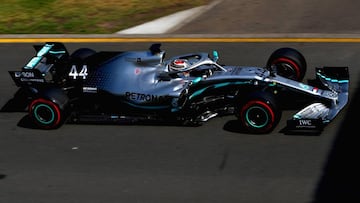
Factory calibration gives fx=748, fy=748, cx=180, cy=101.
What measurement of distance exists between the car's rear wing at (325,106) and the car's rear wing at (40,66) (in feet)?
12.6

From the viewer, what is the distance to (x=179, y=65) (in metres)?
11.1

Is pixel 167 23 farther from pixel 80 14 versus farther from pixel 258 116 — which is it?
pixel 258 116

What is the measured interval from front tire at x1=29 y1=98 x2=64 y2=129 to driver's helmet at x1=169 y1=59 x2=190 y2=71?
1.76 meters

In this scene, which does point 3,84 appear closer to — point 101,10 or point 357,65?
point 101,10

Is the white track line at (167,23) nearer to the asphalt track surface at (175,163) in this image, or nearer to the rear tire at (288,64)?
the asphalt track surface at (175,163)

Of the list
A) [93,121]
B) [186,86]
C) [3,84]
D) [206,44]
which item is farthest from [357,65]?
[3,84]

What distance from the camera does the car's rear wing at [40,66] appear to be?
11.3 meters

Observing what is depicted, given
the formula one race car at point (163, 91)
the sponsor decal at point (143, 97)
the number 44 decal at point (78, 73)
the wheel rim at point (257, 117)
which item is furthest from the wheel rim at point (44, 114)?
the wheel rim at point (257, 117)

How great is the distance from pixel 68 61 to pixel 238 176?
3.90 metres

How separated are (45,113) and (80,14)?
7.38m

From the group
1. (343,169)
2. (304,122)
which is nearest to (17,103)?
(304,122)

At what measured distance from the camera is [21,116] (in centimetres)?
1197

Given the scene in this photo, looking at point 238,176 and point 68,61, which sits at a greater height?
point 68,61

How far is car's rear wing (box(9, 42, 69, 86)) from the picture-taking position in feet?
37.1
